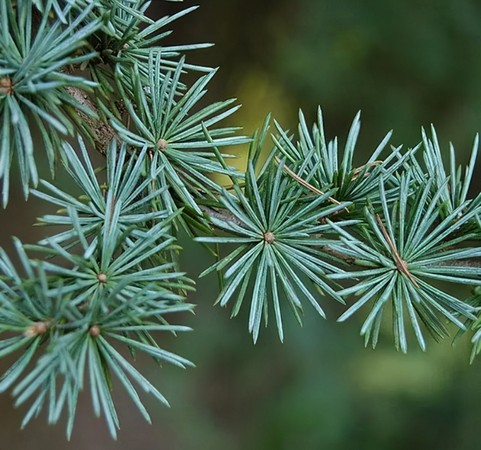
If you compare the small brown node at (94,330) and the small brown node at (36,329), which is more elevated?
the small brown node at (94,330)

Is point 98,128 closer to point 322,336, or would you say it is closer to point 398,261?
point 398,261

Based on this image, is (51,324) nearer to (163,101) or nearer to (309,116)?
(163,101)

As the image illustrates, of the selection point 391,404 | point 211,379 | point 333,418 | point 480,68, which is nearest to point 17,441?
point 211,379

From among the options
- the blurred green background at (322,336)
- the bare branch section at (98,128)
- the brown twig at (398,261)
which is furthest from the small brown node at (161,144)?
the blurred green background at (322,336)

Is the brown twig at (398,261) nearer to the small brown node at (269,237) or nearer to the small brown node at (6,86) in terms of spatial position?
the small brown node at (269,237)

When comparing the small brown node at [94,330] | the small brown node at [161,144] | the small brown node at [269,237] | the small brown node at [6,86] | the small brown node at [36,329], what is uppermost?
the small brown node at [161,144]

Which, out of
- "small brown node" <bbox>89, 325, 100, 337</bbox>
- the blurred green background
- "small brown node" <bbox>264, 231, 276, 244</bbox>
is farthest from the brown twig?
the blurred green background

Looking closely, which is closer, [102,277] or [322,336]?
[102,277]

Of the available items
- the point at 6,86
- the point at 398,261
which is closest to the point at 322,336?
the point at 398,261
